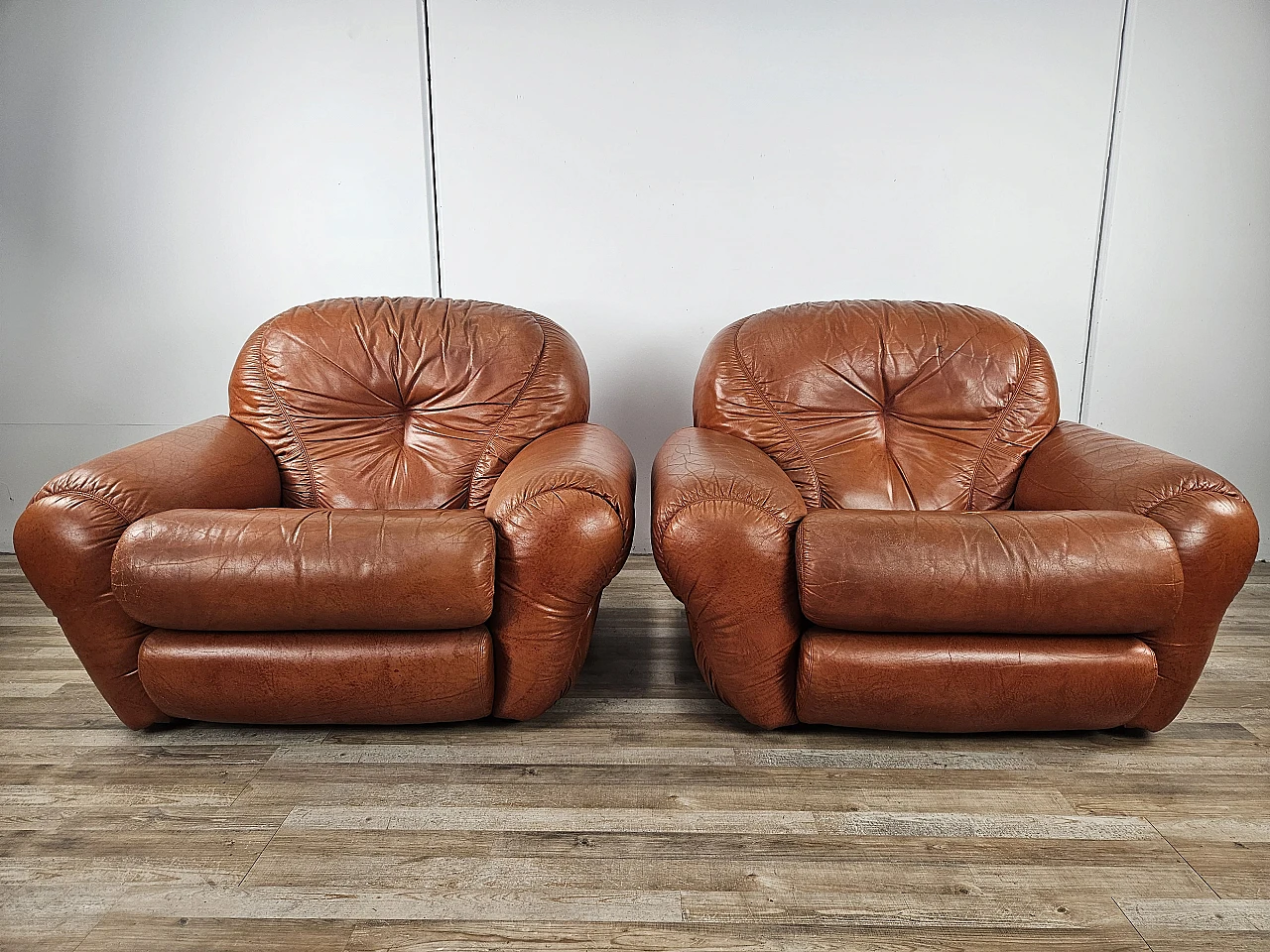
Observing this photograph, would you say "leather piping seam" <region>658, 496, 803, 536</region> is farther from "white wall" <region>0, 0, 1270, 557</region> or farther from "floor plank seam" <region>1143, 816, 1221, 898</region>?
"white wall" <region>0, 0, 1270, 557</region>

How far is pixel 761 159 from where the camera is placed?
2924mm

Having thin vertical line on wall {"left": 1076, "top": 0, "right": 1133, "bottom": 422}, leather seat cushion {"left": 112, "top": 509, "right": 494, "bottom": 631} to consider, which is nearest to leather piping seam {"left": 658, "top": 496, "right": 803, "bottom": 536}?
leather seat cushion {"left": 112, "top": 509, "right": 494, "bottom": 631}

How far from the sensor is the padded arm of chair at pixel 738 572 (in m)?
1.72

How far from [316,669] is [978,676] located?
54.1 inches

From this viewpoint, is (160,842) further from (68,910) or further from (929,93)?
(929,93)

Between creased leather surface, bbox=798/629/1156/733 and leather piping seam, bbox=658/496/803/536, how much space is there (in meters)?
0.26

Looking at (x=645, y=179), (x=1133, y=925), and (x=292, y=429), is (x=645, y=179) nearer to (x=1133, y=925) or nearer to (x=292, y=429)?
(x=292, y=429)

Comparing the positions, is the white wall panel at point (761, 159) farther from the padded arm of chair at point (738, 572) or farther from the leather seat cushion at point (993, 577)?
the leather seat cushion at point (993, 577)

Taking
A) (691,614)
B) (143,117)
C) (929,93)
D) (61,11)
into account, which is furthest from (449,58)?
(691,614)

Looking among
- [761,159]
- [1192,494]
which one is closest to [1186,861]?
[1192,494]

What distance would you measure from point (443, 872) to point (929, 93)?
2787 millimetres

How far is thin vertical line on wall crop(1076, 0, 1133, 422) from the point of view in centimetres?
284

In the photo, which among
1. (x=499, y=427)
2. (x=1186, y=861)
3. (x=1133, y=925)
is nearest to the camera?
(x=1133, y=925)

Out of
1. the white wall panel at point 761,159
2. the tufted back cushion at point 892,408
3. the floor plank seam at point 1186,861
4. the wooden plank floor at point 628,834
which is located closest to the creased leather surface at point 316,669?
the wooden plank floor at point 628,834
